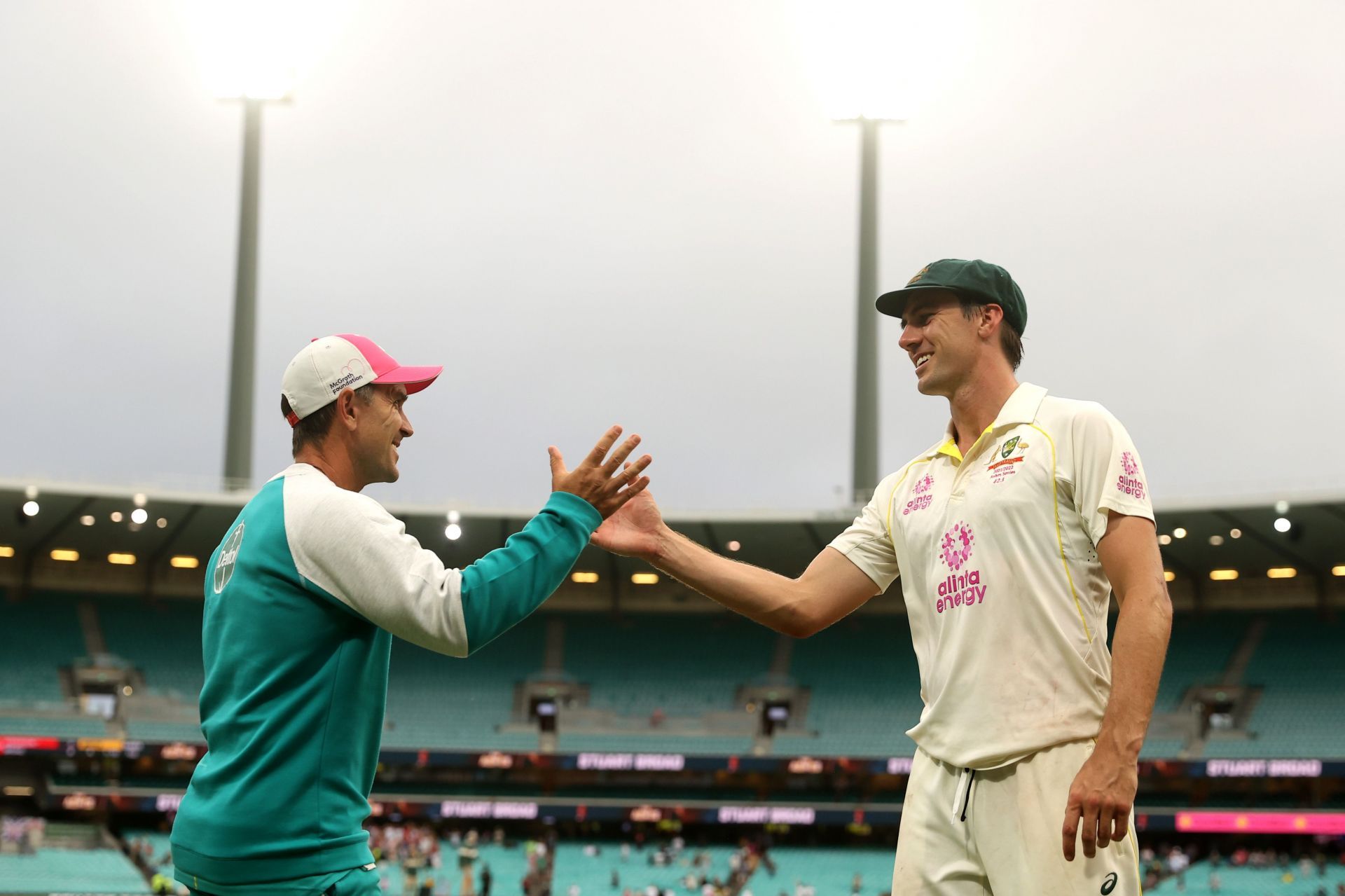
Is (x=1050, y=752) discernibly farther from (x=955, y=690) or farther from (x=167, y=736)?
(x=167, y=736)

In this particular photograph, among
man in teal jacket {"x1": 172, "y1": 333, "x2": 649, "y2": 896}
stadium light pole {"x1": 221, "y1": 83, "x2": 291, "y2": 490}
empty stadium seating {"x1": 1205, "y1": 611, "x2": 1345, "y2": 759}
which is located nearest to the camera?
man in teal jacket {"x1": 172, "y1": 333, "x2": 649, "y2": 896}

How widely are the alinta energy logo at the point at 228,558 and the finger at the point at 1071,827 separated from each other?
89.3 inches

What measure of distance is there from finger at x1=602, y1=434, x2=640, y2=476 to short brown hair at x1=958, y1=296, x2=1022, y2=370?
1.17 m

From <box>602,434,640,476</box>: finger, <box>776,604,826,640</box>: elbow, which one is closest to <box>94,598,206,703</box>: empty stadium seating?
<box>776,604,826,640</box>: elbow

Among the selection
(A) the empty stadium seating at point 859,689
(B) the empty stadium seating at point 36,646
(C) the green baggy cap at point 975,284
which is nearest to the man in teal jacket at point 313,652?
(C) the green baggy cap at point 975,284

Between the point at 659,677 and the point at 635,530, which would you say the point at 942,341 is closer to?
the point at 635,530

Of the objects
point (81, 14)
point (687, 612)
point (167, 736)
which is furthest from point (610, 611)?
point (81, 14)

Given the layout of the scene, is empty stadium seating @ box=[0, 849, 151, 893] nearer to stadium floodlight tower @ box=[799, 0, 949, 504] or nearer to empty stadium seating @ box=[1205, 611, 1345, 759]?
stadium floodlight tower @ box=[799, 0, 949, 504]

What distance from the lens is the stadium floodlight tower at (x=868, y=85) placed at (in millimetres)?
35438

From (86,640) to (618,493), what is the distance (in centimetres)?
4000

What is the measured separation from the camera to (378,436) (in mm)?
3580

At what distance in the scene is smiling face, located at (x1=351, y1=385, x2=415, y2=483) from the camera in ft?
11.7

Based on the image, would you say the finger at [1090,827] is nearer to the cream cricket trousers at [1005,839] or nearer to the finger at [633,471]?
the cream cricket trousers at [1005,839]

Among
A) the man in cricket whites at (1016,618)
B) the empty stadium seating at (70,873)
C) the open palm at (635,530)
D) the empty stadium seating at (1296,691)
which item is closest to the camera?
the man in cricket whites at (1016,618)
